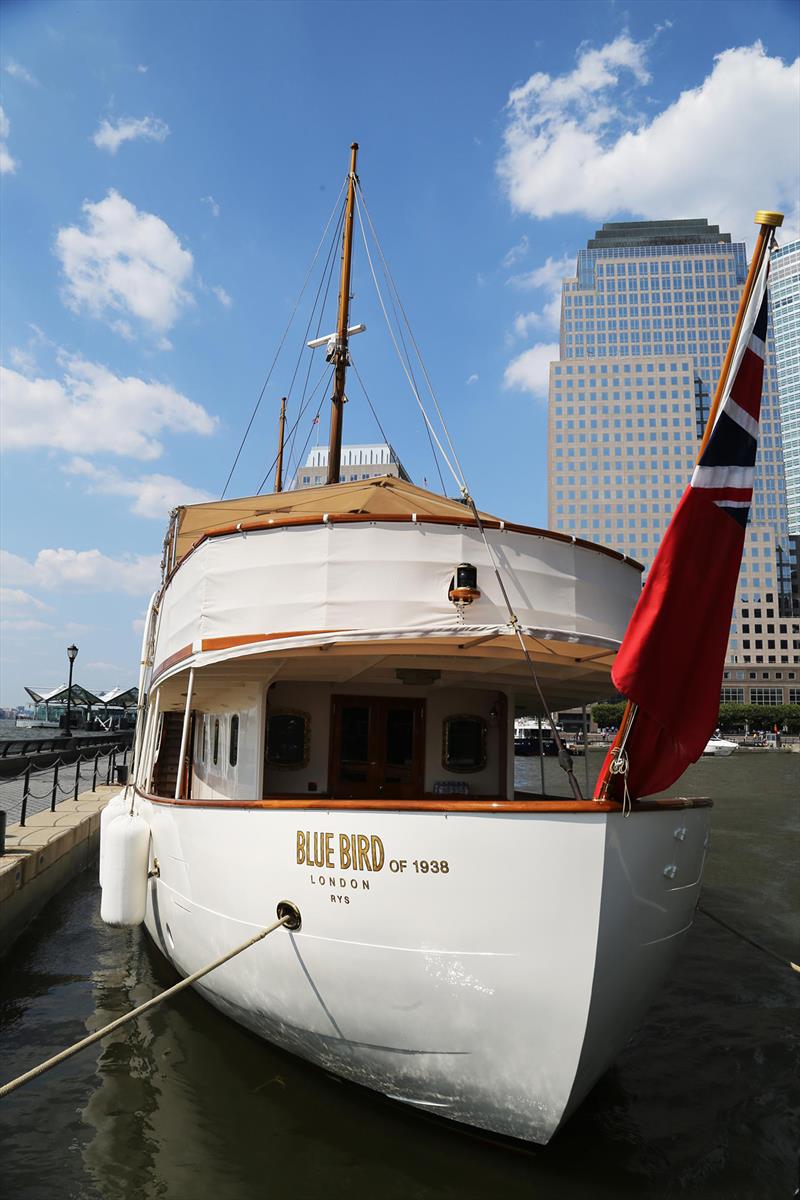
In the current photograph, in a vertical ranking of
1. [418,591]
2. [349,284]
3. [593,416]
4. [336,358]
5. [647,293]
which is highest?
[647,293]

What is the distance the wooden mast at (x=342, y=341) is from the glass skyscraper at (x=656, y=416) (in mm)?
119552

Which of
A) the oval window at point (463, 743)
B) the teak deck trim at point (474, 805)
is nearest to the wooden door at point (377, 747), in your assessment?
the oval window at point (463, 743)

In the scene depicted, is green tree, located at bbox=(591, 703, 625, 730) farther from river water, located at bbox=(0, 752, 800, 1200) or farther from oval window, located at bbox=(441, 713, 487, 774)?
oval window, located at bbox=(441, 713, 487, 774)

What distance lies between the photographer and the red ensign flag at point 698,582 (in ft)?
16.0

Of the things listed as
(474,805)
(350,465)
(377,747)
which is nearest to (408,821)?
(474,805)

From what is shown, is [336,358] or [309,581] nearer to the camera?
[309,581]

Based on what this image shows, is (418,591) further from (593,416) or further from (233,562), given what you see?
(593,416)

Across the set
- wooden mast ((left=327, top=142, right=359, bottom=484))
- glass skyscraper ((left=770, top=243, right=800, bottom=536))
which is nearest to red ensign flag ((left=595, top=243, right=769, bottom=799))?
wooden mast ((left=327, top=142, right=359, bottom=484))

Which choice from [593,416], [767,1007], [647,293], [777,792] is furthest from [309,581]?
[647,293]

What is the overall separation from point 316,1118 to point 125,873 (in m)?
3.36

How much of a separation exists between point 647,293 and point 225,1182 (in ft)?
570

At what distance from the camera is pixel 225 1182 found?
5047 millimetres

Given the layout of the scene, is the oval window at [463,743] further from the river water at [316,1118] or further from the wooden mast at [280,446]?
the wooden mast at [280,446]

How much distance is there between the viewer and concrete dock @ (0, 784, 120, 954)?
992 cm
